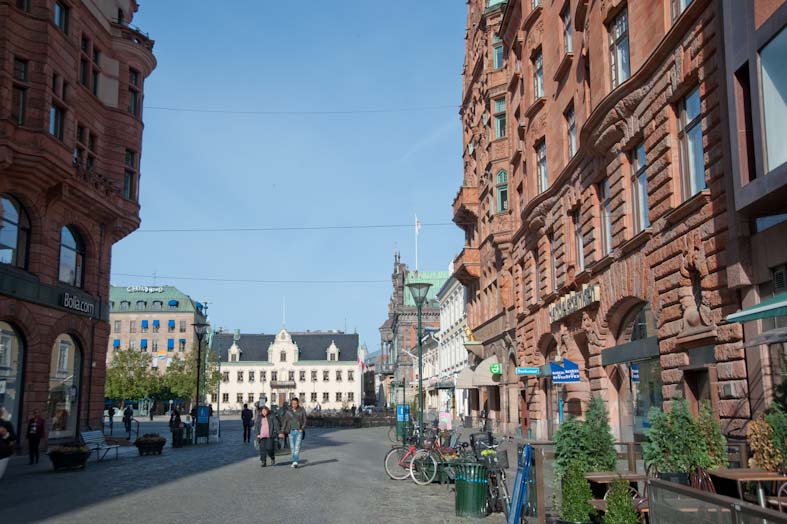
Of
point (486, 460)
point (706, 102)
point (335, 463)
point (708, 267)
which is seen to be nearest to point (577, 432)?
point (486, 460)

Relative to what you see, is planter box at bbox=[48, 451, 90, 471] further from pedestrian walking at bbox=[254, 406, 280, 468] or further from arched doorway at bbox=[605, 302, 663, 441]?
arched doorway at bbox=[605, 302, 663, 441]

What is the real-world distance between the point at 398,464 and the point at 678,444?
32.9ft

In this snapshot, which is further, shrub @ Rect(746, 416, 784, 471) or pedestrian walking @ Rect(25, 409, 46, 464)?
pedestrian walking @ Rect(25, 409, 46, 464)

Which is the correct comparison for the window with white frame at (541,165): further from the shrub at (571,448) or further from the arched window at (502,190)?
the shrub at (571,448)

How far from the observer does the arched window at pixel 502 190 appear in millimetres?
38594

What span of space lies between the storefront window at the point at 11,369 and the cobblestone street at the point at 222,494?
187 cm

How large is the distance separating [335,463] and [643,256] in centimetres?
1114

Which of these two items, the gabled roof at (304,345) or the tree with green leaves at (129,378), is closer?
the tree with green leaves at (129,378)

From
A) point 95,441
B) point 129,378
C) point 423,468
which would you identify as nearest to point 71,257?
point 95,441

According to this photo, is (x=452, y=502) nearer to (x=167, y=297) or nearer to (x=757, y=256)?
(x=757, y=256)

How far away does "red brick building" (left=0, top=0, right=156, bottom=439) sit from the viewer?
24.5 metres

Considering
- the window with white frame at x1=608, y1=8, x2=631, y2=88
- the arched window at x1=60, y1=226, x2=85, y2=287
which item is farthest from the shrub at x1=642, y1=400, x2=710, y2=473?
the arched window at x1=60, y1=226, x2=85, y2=287

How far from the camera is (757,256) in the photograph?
13.1 meters

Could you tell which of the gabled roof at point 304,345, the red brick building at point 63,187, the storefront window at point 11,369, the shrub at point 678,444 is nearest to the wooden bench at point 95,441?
the red brick building at point 63,187
